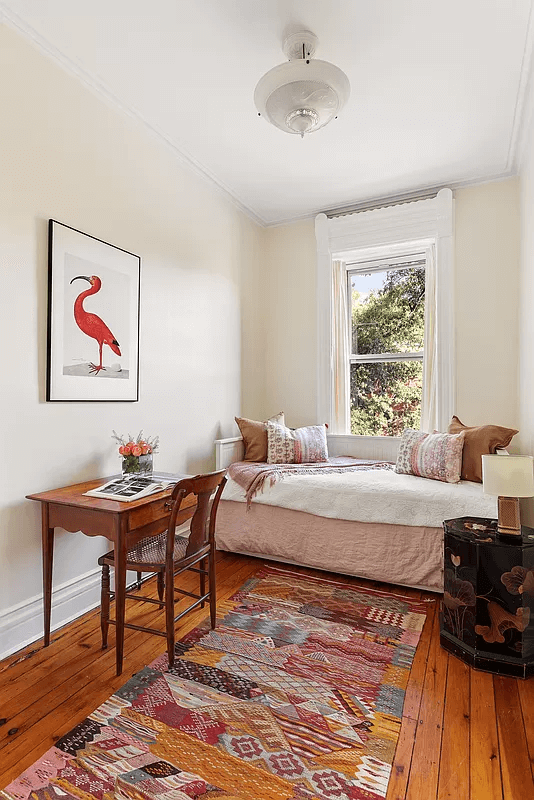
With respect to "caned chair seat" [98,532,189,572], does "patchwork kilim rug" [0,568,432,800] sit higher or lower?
lower

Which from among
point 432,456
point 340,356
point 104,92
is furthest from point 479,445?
point 104,92

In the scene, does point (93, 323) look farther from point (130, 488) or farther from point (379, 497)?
point (379, 497)

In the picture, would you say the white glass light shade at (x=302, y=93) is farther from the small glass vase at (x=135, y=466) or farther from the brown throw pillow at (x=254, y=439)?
the brown throw pillow at (x=254, y=439)

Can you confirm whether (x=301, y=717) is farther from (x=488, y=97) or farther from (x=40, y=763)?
(x=488, y=97)

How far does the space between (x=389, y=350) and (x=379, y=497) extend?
5.45ft

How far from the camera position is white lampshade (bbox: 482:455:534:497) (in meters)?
1.99

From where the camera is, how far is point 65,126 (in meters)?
2.35

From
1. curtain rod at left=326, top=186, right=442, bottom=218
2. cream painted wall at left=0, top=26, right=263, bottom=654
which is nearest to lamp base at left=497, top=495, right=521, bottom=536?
cream painted wall at left=0, top=26, right=263, bottom=654

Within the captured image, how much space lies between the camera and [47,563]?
2086 mm

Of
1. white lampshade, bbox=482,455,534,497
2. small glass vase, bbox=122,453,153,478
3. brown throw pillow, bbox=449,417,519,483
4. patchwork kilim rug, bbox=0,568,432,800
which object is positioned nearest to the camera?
patchwork kilim rug, bbox=0,568,432,800

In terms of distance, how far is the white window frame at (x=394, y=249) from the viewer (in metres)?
3.67

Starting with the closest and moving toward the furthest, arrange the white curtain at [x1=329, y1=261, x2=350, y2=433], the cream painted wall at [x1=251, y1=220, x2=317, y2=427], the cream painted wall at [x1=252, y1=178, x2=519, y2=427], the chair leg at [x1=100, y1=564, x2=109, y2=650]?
the chair leg at [x1=100, y1=564, x2=109, y2=650], the cream painted wall at [x1=252, y1=178, x2=519, y2=427], the white curtain at [x1=329, y1=261, x2=350, y2=433], the cream painted wall at [x1=251, y1=220, x2=317, y2=427]

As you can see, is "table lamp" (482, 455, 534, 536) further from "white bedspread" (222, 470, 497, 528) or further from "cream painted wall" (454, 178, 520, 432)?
"cream painted wall" (454, 178, 520, 432)

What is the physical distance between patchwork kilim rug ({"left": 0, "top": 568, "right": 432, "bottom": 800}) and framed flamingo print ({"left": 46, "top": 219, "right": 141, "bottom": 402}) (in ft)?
4.56
